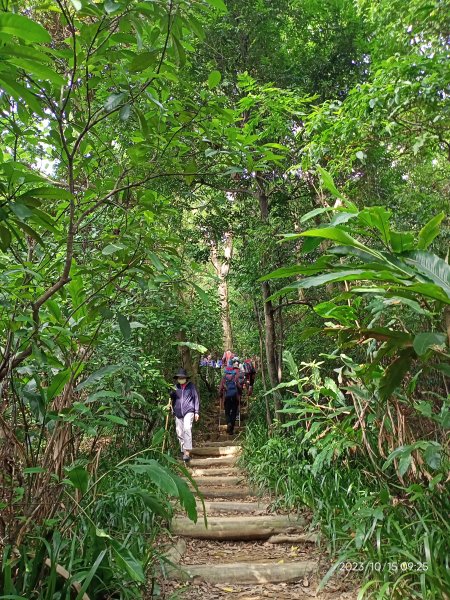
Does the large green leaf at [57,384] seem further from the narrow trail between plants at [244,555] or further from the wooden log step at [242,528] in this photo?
the wooden log step at [242,528]

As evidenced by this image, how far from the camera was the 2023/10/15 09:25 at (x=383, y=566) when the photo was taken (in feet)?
8.20

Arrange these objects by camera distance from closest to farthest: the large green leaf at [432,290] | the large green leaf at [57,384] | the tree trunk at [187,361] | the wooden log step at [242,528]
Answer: the large green leaf at [432,290] → the large green leaf at [57,384] → the wooden log step at [242,528] → the tree trunk at [187,361]

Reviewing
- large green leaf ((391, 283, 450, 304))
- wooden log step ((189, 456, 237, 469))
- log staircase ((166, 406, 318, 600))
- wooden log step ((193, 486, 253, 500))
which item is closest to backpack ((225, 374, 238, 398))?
wooden log step ((189, 456, 237, 469))

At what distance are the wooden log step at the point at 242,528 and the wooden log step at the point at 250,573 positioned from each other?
0.75 meters

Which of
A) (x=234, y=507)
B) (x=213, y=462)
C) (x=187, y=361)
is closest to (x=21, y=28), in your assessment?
(x=234, y=507)

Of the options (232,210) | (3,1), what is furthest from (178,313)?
(3,1)

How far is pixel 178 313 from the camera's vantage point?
7312 millimetres

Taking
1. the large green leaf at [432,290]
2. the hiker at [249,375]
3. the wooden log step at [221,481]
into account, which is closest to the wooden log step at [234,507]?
the wooden log step at [221,481]

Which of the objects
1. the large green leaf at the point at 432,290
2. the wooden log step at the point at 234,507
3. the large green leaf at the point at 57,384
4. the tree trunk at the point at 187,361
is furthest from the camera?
the tree trunk at the point at 187,361

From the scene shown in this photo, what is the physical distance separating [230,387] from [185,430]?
2.00 metres

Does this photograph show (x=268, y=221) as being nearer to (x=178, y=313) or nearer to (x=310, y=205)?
(x=310, y=205)

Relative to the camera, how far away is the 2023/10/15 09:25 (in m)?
2.50

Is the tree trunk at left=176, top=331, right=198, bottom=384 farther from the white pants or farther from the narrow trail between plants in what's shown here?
the narrow trail between plants

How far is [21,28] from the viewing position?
1070 millimetres
